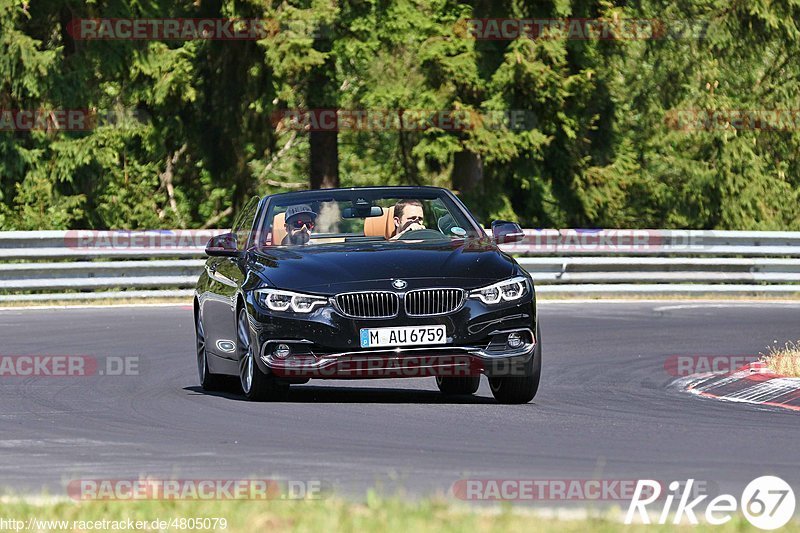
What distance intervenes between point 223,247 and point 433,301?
2.24 meters

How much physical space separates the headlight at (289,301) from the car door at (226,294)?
2.25 feet

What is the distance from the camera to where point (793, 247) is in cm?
2527

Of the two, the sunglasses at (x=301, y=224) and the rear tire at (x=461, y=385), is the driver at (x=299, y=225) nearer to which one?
the sunglasses at (x=301, y=224)

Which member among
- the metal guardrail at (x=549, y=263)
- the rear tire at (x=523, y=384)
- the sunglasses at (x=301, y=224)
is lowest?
the metal guardrail at (x=549, y=263)

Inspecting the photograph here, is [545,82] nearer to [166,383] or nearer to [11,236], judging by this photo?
[11,236]

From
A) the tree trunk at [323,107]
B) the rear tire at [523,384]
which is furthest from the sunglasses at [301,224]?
the tree trunk at [323,107]

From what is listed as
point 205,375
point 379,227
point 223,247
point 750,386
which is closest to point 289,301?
point 379,227

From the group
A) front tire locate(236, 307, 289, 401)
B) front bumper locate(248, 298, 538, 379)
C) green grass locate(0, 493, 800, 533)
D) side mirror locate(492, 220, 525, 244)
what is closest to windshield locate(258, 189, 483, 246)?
side mirror locate(492, 220, 525, 244)

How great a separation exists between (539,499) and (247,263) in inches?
206

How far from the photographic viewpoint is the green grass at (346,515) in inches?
247

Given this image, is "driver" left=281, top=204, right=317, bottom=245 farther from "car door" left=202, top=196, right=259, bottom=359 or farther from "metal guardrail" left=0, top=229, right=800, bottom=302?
"metal guardrail" left=0, top=229, right=800, bottom=302

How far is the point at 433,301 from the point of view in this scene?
11.0 m

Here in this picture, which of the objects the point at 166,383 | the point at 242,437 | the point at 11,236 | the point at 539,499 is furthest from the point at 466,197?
the point at 539,499

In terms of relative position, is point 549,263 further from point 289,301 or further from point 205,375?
point 289,301
